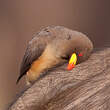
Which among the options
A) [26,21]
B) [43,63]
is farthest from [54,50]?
[26,21]

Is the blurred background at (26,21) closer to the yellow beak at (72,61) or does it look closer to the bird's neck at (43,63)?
the bird's neck at (43,63)

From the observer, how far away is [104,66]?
32.8 inches

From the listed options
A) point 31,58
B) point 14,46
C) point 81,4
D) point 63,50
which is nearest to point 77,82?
point 63,50

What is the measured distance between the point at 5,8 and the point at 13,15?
0.06 m

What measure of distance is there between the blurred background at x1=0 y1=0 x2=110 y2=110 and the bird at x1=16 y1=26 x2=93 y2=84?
0.16 meters

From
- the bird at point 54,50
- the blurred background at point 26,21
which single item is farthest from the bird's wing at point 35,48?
the blurred background at point 26,21

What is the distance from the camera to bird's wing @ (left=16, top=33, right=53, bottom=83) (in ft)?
3.46

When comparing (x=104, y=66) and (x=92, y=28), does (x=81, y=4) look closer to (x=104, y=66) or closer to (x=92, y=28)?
(x=92, y=28)

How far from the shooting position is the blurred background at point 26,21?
1215 millimetres

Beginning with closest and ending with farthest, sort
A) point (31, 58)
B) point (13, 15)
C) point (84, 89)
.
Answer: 1. point (84, 89)
2. point (31, 58)
3. point (13, 15)

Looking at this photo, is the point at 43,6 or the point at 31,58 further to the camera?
the point at 43,6

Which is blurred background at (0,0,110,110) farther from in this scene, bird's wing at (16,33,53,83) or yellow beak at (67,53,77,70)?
yellow beak at (67,53,77,70)

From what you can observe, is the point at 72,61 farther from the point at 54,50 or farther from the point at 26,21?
the point at 26,21

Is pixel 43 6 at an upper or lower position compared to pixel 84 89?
upper
